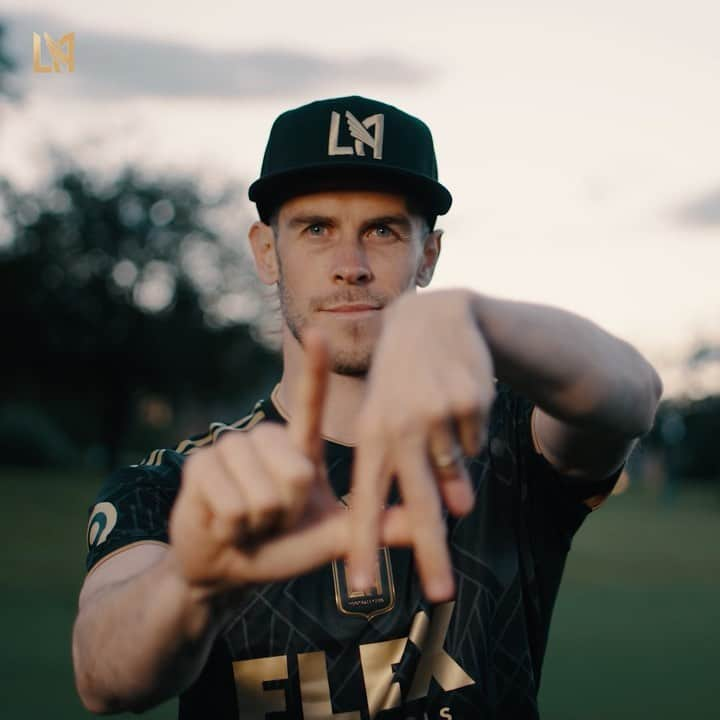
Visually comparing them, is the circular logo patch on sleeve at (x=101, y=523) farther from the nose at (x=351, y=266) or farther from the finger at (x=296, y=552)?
the finger at (x=296, y=552)

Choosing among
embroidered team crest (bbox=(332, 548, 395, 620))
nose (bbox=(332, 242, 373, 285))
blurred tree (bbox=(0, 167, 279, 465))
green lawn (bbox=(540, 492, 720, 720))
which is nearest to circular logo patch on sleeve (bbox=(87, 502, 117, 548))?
embroidered team crest (bbox=(332, 548, 395, 620))

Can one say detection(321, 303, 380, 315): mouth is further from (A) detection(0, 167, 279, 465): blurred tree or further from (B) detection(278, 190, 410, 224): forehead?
(A) detection(0, 167, 279, 465): blurred tree

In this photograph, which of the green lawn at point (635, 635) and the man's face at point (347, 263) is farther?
the green lawn at point (635, 635)

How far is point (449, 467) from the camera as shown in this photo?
56.6 inches

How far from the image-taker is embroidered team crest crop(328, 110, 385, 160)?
310 cm

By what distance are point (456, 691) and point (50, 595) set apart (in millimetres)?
11130

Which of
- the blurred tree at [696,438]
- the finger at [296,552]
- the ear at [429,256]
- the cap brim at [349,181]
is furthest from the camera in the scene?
the blurred tree at [696,438]

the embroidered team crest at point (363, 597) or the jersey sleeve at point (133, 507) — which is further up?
the jersey sleeve at point (133, 507)

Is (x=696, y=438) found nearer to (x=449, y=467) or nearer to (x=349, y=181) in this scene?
(x=349, y=181)

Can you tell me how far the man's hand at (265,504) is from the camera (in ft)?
4.73

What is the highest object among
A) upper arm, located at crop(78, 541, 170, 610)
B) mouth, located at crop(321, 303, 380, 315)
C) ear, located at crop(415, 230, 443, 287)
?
ear, located at crop(415, 230, 443, 287)

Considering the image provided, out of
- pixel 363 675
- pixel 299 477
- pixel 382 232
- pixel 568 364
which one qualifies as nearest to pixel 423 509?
pixel 299 477

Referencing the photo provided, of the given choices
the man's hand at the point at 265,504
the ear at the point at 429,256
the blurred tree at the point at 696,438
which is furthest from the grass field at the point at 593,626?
the blurred tree at the point at 696,438

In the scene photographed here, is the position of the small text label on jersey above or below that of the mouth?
below
